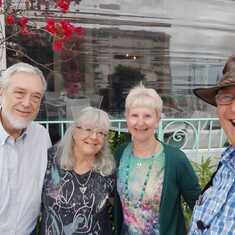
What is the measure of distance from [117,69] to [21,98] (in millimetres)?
2901

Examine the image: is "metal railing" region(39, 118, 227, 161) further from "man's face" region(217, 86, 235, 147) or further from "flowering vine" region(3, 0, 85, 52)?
"man's face" region(217, 86, 235, 147)

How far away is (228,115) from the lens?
166cm

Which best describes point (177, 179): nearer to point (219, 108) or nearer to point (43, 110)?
point (219, 108)

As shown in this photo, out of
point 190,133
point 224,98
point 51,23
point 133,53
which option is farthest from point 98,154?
point 133,53

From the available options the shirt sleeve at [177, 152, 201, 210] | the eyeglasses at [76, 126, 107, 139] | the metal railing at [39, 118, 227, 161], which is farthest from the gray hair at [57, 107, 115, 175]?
the metal railing at [39, 118, 227, 161]

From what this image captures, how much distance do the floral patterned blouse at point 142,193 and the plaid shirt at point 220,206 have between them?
0.45m

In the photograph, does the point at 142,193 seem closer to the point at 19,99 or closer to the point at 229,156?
the point at 229,156

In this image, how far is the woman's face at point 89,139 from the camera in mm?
2275

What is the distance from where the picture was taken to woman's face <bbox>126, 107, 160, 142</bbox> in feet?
7.37

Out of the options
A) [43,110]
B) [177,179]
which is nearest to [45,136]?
[177,179]

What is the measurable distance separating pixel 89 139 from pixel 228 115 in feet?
2.81

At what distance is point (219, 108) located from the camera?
1.71 metres

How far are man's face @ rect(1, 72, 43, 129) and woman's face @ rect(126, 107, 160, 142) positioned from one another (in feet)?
1.75

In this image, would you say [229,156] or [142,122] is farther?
[142,122]
